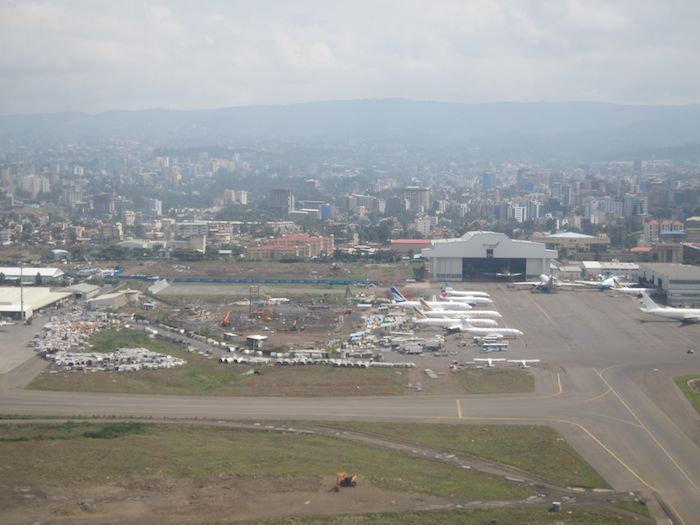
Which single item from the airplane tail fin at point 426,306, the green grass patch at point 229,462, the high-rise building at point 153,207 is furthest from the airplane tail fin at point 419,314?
the high-rise building at point 153,207

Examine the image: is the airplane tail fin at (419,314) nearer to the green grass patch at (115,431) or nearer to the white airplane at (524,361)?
the white airplane at (524,361)

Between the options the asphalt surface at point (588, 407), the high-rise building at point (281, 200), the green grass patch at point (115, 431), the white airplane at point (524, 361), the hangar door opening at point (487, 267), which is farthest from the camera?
the high-rise building at point (281, 200)

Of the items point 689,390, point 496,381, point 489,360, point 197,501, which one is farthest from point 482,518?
point 489,360

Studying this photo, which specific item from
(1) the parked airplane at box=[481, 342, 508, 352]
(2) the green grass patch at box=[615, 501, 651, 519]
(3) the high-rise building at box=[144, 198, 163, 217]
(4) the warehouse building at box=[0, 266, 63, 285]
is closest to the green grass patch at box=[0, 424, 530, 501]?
(2) the green grass patch at box=[615, 501, 651, 519]

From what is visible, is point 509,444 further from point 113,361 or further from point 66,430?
point 113,361

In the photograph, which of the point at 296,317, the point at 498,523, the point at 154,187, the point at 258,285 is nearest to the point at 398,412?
the point at 498,523

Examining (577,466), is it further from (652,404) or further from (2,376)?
(2,376)
